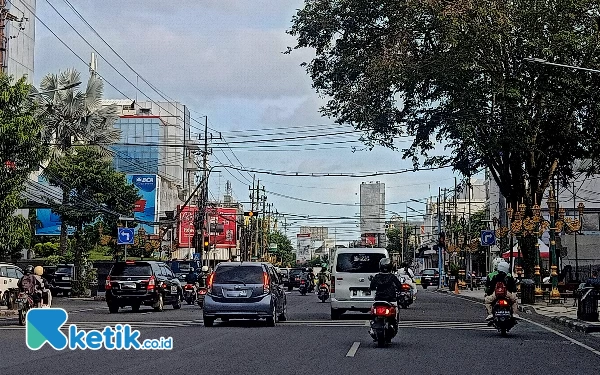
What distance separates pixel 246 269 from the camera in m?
23.4

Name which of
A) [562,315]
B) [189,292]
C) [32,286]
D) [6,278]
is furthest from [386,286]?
[189,292]

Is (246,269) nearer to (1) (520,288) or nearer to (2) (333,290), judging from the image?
(2) (333,290)

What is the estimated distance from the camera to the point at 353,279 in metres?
26.4

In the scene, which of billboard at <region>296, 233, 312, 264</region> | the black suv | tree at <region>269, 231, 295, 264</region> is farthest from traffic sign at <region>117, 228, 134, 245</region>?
billboard at <region>296, 233, 312, 264</region>

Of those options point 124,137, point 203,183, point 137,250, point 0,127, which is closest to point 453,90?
point 0,127

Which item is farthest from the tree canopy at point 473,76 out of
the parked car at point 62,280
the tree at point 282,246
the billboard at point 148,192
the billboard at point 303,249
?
the billboard at point 303,249

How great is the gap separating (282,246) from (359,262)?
13926cm

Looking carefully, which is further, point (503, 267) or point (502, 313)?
point (503, 267)

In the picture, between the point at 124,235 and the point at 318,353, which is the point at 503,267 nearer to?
the point at 318,353

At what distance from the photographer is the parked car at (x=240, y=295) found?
22.8m

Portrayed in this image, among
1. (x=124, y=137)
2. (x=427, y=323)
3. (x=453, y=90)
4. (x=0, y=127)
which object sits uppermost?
(x=124, y=137)

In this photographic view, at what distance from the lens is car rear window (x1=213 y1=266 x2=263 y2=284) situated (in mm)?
23094

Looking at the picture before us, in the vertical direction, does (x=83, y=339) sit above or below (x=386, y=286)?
below

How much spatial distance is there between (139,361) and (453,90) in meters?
22.7
